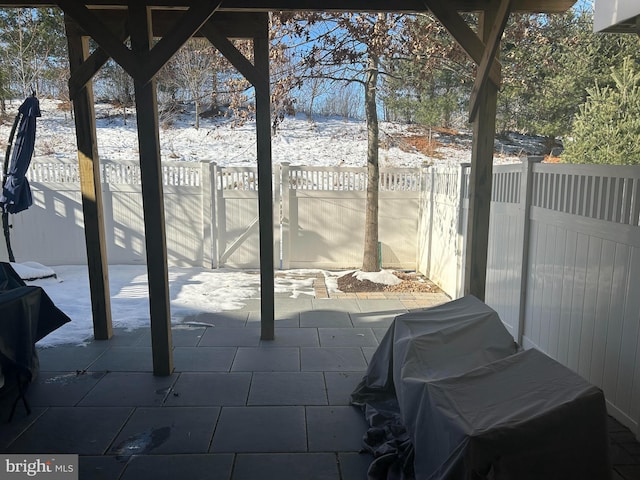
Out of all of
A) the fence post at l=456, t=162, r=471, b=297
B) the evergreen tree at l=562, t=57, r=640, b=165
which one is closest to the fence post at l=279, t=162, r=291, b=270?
the fence post at l=456, t=162, r=471, b=297

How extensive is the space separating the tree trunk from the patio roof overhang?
9.93ft

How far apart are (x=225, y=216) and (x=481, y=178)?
4.69 m

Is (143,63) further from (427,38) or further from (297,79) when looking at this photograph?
(427,38)

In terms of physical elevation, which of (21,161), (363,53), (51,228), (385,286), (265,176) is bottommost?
(385,286)

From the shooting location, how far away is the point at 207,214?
7.16 metres

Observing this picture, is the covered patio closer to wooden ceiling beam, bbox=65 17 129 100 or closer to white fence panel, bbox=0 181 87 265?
wooden ceiling beam, bbox=65 17 129 100

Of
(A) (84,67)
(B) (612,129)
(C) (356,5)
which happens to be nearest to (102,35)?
(A) (84,67)

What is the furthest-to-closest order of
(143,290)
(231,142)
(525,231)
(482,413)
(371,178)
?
(231,142) < (371,178) < (143,290) < (525,231) < (482,413)

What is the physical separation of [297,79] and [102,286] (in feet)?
14.4

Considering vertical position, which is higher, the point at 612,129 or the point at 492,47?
the point at 492,47

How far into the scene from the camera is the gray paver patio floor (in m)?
2.38

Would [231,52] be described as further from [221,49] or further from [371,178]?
[371,178]

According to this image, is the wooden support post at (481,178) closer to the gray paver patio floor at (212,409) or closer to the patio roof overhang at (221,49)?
the patio roof overhang at (221,49)

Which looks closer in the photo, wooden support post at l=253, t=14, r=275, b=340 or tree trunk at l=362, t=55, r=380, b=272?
wooden support post at l=253, t=14, r=275, b=340
